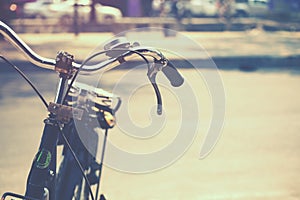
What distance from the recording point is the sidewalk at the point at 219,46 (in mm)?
14562

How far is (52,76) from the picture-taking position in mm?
11789

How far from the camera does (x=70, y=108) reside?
257 centimetres

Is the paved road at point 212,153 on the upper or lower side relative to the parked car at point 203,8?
lower

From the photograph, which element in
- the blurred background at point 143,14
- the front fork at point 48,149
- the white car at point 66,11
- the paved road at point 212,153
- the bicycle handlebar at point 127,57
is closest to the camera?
the bicycle handlebar at point 127,57

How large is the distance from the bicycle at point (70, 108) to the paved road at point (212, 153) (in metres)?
0.38

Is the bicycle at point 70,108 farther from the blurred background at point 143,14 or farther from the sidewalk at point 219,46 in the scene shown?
the blurred background at point 143,14

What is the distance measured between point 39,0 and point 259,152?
25.6m

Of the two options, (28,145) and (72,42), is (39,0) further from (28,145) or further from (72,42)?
(28,145)

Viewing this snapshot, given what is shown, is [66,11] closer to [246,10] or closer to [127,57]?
[246,10]

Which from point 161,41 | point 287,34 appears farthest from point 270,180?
point 287,34

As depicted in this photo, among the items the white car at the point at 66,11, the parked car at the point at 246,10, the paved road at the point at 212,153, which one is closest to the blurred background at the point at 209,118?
the paved road at the point at 212,153

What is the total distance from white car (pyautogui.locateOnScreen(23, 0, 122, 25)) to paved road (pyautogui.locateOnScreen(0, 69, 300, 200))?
14.2 m

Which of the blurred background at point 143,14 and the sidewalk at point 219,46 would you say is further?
the blurred background at point 143,14

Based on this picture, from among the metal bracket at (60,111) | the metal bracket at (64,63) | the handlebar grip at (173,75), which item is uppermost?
the metal bracket at (64,63)
